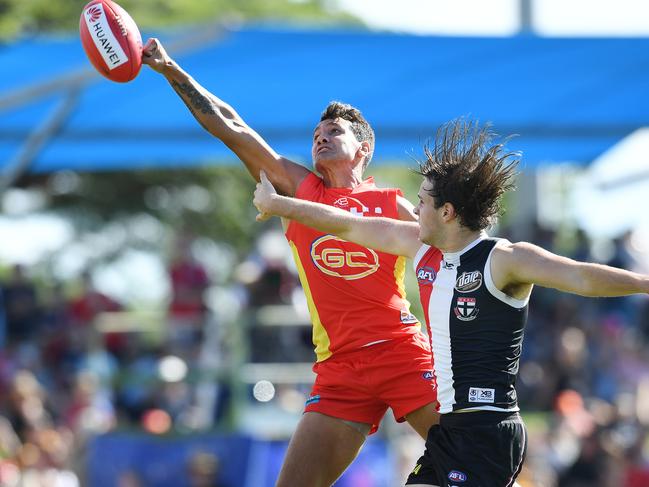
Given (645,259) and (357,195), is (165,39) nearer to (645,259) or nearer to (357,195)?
(357,195)

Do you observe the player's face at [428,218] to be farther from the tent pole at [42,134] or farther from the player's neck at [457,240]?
the tent pole at [42,134]

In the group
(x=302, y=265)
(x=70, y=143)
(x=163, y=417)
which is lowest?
(x=163, y=417)

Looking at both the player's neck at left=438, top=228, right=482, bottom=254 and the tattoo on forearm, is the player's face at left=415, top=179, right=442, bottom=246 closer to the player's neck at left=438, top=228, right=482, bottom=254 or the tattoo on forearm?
the player's neck at left=438, top=228, right=482, bottom=254

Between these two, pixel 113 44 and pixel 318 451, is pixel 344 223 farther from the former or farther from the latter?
pixel 113 44

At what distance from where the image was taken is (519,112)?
12.3 metres

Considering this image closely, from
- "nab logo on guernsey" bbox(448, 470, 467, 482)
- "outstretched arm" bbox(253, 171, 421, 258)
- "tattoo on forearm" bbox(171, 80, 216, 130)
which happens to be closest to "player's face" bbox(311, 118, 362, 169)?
"tattoo on forearm" bbox(171, 80, 216, 130)

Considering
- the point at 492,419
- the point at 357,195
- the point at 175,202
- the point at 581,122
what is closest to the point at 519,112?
the point at 581,122

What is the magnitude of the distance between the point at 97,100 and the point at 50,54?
0.65 m

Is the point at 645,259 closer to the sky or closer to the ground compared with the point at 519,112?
closer to the ground

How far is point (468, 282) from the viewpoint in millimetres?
4992

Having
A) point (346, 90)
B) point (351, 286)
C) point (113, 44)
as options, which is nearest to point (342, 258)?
point (351, 286)

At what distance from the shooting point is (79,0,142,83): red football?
5.95 meters

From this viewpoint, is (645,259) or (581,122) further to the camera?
(645,259)

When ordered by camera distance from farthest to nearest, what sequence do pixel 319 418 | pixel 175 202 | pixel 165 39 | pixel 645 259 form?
pixel 175 202
pixel 645 259
pixel 165 39
pixel 319 418
